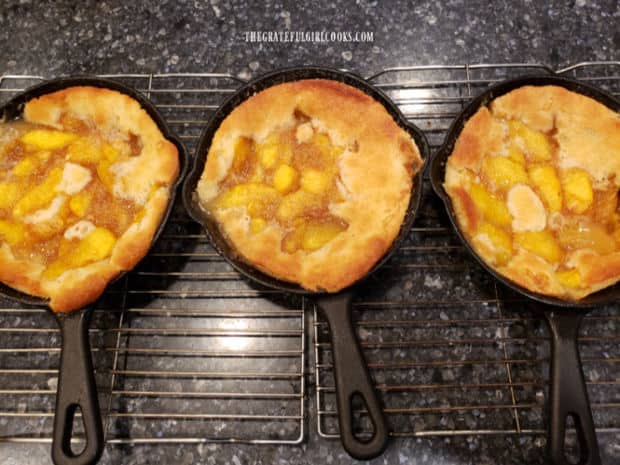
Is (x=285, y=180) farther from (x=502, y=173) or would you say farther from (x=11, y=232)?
(x=11, y=232)

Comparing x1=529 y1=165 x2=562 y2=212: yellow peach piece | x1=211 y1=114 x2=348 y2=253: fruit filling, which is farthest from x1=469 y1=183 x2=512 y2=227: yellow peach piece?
x1=211 y1=114 x2=348 y2=253: fruit filling

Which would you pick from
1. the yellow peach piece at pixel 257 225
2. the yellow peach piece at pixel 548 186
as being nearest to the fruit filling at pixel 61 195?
the yellow peach piece at pixel 257 225

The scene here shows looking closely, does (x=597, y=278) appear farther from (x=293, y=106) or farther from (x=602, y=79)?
(x=293, y=106)

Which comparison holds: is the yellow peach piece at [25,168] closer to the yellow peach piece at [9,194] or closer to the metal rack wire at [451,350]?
the yellow peach piece at [9,194]

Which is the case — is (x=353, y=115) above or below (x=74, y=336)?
above

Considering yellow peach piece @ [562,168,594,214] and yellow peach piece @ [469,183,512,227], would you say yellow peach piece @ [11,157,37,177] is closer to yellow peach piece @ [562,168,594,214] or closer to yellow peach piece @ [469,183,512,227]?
yellow peach piece @ [469,183,512,227]

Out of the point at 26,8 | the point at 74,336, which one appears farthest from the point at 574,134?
the point at 26,8
